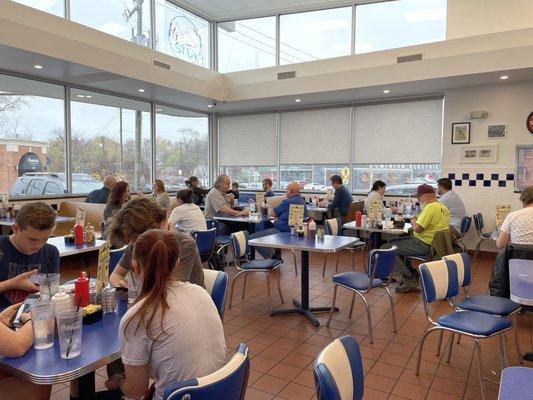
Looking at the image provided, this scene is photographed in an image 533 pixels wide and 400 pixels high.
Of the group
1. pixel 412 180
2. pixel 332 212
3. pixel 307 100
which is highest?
pixel 307 100

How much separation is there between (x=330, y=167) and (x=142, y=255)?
7244 millimetres

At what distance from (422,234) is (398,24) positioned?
4663 millimetres

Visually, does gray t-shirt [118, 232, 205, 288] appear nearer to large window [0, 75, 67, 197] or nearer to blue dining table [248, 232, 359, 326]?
blue dining table [248, 232, 359, 326]

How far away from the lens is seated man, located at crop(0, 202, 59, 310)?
77.9 inches

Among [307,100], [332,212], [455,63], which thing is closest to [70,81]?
[307,100]

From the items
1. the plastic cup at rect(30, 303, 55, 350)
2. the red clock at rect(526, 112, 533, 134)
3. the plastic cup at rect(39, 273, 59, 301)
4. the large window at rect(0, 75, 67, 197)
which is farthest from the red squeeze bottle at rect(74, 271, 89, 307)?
the red clock at rect(526, 112, 533, 134)

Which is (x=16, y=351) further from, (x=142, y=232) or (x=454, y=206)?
(x=454, y=206)

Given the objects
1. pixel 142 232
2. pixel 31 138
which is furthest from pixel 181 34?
pixel 142 232

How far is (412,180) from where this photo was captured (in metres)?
7.59

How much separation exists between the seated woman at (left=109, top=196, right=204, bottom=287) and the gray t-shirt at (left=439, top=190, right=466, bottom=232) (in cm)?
451

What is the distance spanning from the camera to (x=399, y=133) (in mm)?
7547

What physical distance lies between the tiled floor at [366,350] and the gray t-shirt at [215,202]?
64.3 inches

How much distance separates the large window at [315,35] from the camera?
308 inches

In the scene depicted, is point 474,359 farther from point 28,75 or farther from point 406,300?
point 28,75
